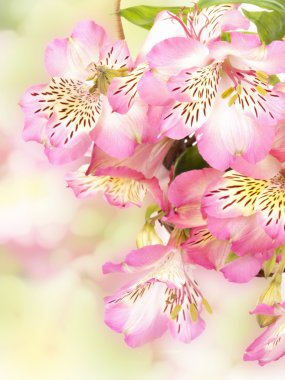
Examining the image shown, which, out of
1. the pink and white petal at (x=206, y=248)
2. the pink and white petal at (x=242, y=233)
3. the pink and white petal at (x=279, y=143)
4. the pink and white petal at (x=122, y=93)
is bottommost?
the pink and white petal at (x=206, y=248)

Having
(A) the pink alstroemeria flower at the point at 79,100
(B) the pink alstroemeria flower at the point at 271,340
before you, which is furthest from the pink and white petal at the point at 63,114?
(B) the pink alstroemeria flower at the point at 271,340

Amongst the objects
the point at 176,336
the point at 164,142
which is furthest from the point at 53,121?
the point at 176,336

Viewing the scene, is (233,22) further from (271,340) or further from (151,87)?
(271,340)

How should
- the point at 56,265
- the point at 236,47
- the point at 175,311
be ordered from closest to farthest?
the point at 236,47, the point at 175,311, the point at 56,265

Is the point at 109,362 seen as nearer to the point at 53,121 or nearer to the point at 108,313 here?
the point at 108,313

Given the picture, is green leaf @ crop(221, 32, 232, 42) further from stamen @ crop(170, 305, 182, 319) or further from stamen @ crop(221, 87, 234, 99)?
stamen @ crop(170, 305, 182, 319)

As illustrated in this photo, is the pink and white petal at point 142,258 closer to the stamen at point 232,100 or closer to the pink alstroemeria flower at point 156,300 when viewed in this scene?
the pink alstroemeria flower at point 156,300

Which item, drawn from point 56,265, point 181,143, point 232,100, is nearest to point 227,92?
point 232,100
